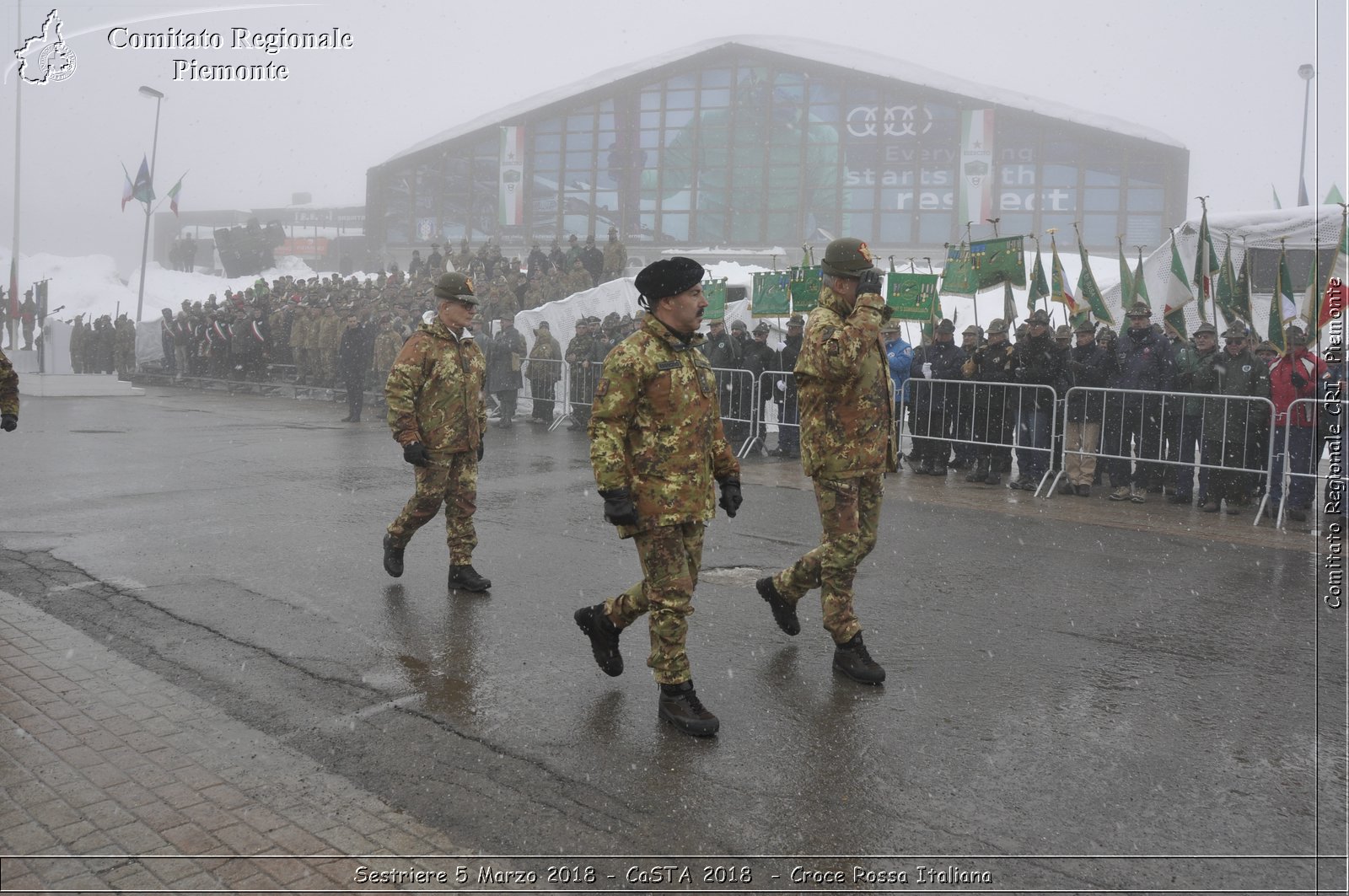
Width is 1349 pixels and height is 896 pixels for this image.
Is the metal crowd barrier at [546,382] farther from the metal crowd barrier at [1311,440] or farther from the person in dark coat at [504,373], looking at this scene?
the metal crowd barrier at [1311,440]

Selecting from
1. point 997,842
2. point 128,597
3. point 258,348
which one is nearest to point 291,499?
point 128,597

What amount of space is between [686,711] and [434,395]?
3.10 m

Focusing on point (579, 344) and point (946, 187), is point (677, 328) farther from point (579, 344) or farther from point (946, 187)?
point (946, 187)

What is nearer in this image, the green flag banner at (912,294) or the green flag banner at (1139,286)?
the green flag banner at (1139,286)

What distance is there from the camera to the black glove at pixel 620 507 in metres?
4.39

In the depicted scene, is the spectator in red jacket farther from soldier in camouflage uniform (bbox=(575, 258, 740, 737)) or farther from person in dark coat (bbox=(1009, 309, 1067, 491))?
soldier in camouflage uniform (bbox=(575, 258, 740, 737))

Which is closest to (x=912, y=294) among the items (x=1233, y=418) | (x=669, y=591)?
(x=1233, y=418)

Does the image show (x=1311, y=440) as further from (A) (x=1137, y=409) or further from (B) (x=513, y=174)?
(B) (x=513, y=174)

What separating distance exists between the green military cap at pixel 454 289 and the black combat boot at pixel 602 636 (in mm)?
2614

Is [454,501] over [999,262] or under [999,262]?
under

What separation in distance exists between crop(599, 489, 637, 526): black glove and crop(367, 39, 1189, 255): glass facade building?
29182 mm

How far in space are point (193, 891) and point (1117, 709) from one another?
3.78m

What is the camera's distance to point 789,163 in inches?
1483

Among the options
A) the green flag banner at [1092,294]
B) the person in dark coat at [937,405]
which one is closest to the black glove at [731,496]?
the person in dark coat at [937,405]
